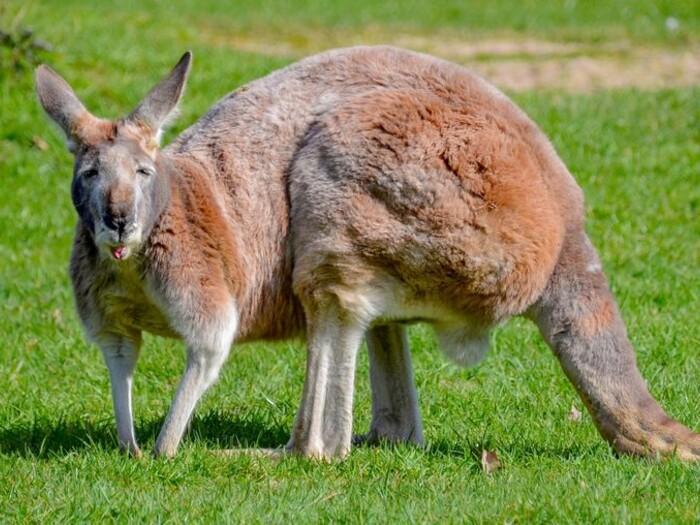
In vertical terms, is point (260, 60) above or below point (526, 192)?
below

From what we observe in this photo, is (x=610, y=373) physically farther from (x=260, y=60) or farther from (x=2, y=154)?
(x=260, y=60)

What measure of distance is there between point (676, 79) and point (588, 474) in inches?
375

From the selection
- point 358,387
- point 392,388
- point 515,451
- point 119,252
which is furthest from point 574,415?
point 119,252

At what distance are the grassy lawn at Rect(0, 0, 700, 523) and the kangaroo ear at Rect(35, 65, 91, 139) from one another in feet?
4.11

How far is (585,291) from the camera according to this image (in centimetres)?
495

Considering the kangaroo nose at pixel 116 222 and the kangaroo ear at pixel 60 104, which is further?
the kangaroo ear at pixel 60 104

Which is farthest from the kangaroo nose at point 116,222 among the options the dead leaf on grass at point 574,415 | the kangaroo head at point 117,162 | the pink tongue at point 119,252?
the dead leaf on grass at point 574,415

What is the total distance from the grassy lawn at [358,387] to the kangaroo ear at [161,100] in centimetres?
128

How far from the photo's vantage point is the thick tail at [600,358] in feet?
15.6

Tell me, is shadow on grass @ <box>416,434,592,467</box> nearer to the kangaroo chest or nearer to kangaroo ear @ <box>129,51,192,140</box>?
the kangaroo chest

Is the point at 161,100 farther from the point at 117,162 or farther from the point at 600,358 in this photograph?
the point at 600,358

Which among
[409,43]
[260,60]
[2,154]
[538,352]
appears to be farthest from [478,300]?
[409,43]

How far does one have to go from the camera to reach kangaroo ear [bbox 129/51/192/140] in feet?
16.1

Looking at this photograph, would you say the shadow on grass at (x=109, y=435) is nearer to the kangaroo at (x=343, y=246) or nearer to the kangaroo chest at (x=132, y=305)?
the kangaroo at (x=343, y=246)
